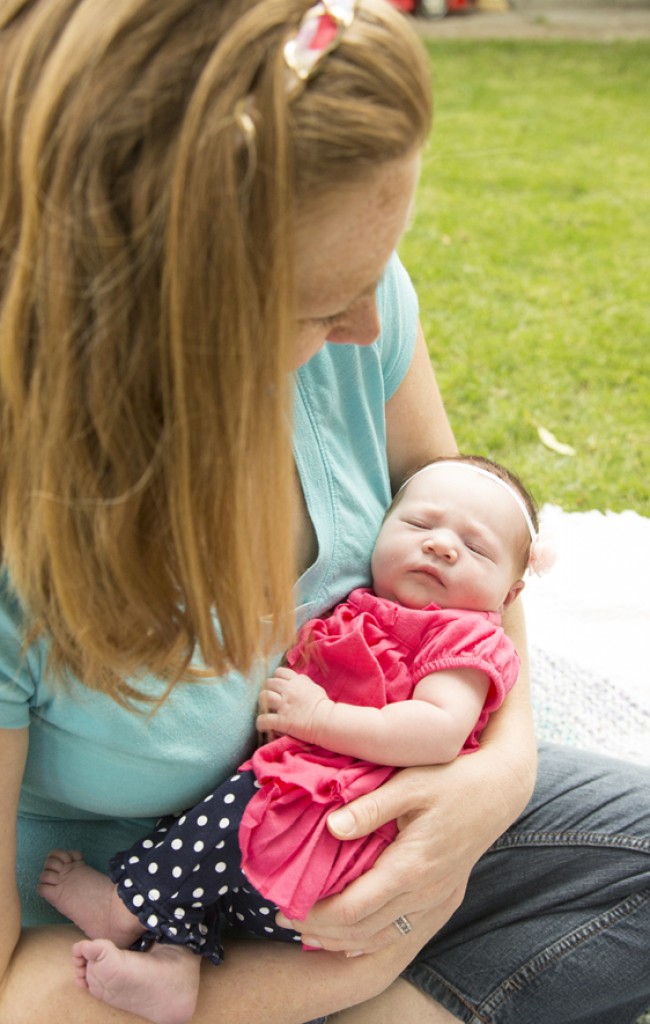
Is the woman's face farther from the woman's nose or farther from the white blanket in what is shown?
the white blanket

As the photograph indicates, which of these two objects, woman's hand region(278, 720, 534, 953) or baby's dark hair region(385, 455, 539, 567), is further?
baby's dark hair region(385, 455, 539, 567)

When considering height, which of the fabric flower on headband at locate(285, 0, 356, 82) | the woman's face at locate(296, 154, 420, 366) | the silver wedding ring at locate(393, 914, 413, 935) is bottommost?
the silver wedding ring at locate(393, 914, 413, 935)

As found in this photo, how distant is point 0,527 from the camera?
1080 mm

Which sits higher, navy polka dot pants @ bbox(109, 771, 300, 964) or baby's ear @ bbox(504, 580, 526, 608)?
navy polka dot pants @ bbox(109, 771, 300, 964)

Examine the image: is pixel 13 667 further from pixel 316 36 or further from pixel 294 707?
pixel 316 36

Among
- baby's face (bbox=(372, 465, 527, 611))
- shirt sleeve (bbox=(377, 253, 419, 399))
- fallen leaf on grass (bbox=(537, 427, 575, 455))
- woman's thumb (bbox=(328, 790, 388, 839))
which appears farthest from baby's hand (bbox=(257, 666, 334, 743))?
fallen leaf on grass (bbox=(537, 427, 575, 455))

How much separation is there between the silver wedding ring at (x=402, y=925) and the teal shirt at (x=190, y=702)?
0.30 m

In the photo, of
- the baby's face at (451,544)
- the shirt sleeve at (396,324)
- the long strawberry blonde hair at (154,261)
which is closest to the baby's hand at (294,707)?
the baby's face at (451,544)

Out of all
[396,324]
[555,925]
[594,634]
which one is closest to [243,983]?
[555,925]

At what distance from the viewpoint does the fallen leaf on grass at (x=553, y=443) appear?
3436 millimetres

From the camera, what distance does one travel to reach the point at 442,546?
5.54 feet

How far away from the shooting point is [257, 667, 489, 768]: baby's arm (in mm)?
1453

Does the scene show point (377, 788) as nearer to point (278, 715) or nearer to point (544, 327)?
point (278, 715)

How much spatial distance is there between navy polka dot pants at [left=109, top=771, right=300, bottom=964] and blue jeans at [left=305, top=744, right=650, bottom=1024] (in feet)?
1.25
